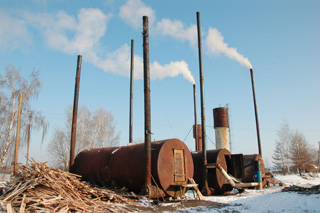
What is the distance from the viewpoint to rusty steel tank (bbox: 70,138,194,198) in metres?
10.7

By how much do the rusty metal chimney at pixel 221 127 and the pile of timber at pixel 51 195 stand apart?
14593 mm

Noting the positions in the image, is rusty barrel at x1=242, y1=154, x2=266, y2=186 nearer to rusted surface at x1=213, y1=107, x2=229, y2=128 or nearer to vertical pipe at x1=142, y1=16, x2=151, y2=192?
rusted surface at x1=213, y1=107, x2=229, y2=128

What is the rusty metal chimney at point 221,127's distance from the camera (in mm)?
22578

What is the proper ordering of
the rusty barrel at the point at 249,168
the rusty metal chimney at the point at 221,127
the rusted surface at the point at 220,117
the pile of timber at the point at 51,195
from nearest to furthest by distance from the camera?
the pile of timber at the point at 51,195 < the rusty barrel at the point at 249,168 < the rusty metal chimney at the point at 221,127 < the rusted surface at the point at 220,117

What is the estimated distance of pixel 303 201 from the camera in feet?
34.5

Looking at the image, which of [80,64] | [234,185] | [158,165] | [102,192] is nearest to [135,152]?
[158,165]

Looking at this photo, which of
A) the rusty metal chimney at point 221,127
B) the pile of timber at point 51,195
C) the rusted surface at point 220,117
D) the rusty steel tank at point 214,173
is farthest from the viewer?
the rusted surface at point 220,117

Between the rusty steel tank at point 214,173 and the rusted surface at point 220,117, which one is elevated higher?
the rusted surface at point 220,117

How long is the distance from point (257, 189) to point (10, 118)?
21124 mm

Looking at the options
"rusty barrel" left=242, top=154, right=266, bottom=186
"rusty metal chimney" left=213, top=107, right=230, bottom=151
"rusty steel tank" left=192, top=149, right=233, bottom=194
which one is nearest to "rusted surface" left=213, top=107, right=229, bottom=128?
"rusty metal chimney" left=213, top=107, right=230, bottom=151

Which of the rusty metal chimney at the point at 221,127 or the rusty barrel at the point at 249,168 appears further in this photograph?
the rusty metal chimney at the point at 221,127

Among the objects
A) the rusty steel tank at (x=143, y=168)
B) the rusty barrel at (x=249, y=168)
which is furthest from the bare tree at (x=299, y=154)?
the rusty steel tank at (x=143, y=168)

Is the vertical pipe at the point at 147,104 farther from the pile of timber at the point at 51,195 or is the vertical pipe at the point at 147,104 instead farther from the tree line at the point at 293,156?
the tree line at the point at 293,156

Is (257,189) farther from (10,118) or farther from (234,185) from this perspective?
(10,118)
